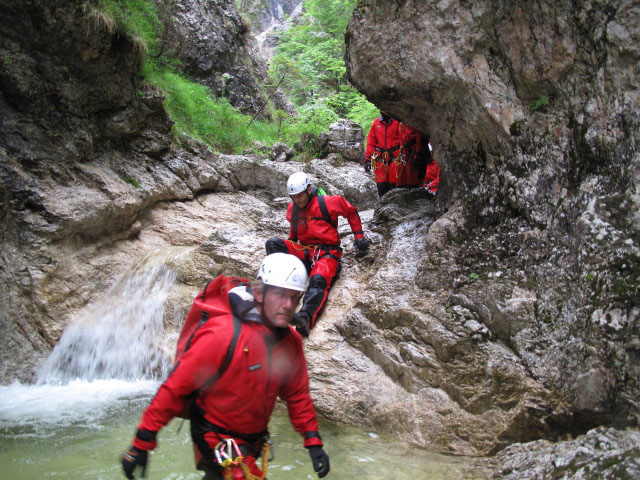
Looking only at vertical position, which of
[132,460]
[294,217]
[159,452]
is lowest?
[159,452]

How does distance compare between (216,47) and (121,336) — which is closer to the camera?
(121,336)

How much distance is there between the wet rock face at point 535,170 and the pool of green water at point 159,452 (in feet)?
4.10

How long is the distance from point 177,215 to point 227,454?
7.73 m

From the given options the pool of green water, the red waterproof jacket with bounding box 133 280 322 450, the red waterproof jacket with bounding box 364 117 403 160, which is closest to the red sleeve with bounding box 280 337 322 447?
the red waterproof jacket with bounding box 133 280 322 450

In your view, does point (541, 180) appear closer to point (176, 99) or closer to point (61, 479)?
point (61, 479)

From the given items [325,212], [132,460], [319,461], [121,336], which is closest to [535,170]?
[325,212]

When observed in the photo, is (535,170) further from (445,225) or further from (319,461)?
(319,461)

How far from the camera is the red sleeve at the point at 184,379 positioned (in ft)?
8.23

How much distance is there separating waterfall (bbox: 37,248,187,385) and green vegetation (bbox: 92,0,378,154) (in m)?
4.31

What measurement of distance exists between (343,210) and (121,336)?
12.1 ft

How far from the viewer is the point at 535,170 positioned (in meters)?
5.03

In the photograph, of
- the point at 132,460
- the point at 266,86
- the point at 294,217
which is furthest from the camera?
the point at 266,86

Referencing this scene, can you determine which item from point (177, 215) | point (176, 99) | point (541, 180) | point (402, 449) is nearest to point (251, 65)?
point (176, 99)

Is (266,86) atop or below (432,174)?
atop
